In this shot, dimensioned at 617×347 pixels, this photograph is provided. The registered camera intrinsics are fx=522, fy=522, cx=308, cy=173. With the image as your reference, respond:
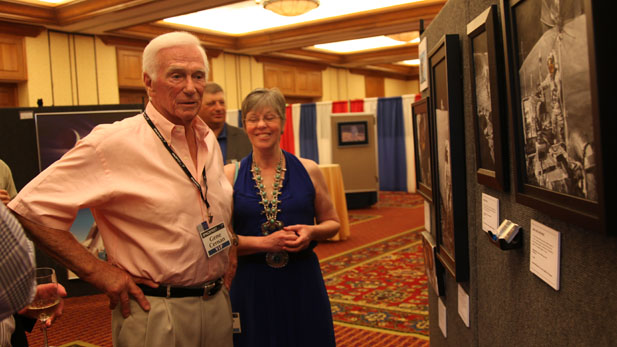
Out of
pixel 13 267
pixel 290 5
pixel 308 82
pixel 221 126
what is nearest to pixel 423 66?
pixel 221 126

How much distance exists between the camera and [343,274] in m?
4.95

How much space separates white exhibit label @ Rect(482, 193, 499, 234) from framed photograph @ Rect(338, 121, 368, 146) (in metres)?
7.93

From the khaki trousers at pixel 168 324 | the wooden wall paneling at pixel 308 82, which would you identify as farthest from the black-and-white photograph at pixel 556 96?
the wooden wall paneling at pixel 308 82

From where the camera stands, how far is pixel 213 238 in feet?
5.00

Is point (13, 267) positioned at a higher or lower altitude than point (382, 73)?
lower

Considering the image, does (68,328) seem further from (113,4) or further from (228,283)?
(113,4)

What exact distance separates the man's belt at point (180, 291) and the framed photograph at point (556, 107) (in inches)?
35.5

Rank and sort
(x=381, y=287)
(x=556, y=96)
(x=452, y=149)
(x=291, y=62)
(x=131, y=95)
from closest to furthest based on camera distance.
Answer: (x=556, y=96), (x=452, y=149), (x=381, y=287), (x=131, y=95), (x=291, y=62)

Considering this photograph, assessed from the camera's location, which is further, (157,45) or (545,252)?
(157,45)

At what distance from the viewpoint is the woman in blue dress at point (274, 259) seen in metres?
2.01

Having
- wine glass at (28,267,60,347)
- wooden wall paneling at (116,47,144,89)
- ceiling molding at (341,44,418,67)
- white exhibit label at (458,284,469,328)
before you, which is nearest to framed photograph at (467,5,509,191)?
white exhibit label at (458,284,469,328)

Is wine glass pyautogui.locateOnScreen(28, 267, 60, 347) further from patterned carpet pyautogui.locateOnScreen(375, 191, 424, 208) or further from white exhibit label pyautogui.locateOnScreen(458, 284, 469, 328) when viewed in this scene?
patterned carpet pyautogui.locateOnScreen(375, 191, 424, 208)

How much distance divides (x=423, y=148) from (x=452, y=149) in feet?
2.01

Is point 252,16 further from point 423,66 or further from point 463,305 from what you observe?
point 463,305
